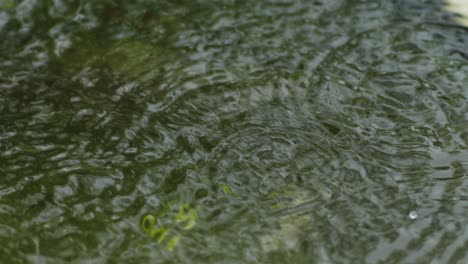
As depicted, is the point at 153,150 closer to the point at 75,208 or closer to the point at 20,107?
the point at 75,208

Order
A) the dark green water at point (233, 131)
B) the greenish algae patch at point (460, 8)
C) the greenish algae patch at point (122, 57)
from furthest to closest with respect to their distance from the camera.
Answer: the greenish algae patch at point (460, 8) < the greenish algae patch at point (122, 57) < the dark green water at point (233, 131)

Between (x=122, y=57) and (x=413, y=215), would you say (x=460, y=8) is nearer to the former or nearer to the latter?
(x=413, y=215)

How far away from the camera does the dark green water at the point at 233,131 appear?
2529 millimetres

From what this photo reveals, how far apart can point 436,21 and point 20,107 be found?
7.80 ft

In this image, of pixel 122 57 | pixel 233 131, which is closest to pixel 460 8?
pixel 233 131

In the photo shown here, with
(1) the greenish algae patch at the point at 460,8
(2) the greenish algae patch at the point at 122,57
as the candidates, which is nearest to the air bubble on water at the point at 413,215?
(2) the greenish algae patch at the point at 122,57

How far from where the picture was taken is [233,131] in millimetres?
3051

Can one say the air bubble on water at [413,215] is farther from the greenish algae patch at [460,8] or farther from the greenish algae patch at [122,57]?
the greenish algae patch at [460,8]

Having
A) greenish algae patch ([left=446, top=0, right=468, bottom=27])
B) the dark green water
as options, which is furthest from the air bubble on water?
greenish algae patch ([left=446, top=0, right=468, bottom=27])

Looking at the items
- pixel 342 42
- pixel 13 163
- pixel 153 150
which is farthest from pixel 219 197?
pixel 342 42

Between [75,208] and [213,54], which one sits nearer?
[75,208]

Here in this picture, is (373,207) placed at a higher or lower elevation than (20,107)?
lower

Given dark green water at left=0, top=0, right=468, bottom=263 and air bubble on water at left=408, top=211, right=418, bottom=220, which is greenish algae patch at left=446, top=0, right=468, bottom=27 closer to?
dark green water at left=0, top=0, right=468, bottom=263

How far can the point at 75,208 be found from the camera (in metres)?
2.63
